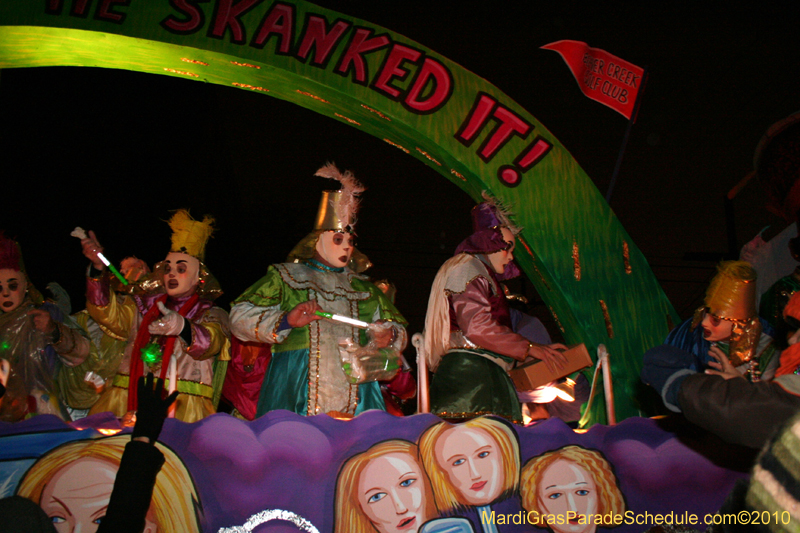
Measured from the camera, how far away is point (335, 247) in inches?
143

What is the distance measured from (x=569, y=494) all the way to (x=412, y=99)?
2604mm

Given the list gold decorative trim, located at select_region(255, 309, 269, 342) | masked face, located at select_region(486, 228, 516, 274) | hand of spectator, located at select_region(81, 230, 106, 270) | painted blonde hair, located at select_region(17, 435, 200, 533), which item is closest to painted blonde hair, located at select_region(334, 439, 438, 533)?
painted blonde hair, located at select_region(17, 435, 200, 533)

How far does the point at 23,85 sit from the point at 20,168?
88cm

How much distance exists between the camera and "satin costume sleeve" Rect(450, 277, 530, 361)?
3.06m

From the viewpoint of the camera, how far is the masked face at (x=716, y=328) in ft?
10.6

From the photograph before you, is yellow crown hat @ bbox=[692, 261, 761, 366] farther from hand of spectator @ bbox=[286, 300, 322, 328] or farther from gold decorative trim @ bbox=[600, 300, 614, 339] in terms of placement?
hand of spectator @ bbox=[286, 300, 322, 328]

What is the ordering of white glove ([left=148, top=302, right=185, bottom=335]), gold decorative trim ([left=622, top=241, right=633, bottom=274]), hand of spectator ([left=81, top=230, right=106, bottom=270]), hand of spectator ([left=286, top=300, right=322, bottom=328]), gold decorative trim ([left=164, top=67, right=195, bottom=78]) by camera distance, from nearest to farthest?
hand of spectator ([left=286, top=300, right=322, bottom=328])
white glove ([left=148, top=302, right=185, bottom=335])
hand of spectator ([left=81, top=230, right=106, bottom=270])
gold decorative trim ([left=164, top=67, right=195, bottom=78])
gold decorative trim ([left=622, top=241, right=633, bottom=274])

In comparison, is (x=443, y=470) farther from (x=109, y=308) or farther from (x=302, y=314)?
(x=109, y=308)

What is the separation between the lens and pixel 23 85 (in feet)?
20.6

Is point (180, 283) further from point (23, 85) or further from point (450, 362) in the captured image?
point (23, 85)

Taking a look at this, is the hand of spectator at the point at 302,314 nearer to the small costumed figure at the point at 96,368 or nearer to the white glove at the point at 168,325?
the white glove at the point at 168,325

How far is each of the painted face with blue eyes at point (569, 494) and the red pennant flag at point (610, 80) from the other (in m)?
2.71

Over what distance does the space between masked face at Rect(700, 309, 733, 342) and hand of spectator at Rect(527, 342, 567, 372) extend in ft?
2.70

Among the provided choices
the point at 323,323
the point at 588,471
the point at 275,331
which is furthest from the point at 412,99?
the point at 588,471
